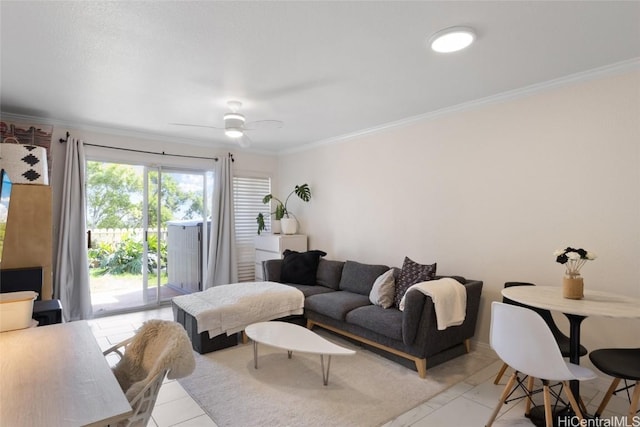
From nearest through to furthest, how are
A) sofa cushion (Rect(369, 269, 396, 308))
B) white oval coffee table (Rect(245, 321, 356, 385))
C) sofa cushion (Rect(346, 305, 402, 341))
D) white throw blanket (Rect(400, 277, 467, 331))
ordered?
white oval coffee table (Rect(245, 321, 356, 385)), white throw blanket (Rect(400, 277, 467, 331)), sofa cushion (Rect(346, 305, 402, 341)), sofa cushion (Rect(369, 269, 396, 308))

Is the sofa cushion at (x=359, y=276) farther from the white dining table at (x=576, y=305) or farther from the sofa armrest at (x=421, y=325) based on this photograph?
the white dining table at (x=576, y=305)

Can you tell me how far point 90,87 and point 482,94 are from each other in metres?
3.69

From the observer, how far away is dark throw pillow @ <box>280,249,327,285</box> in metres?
4.64

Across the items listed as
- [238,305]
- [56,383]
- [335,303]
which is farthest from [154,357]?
[335,303]

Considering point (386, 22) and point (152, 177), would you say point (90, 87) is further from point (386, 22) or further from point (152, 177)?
point (386, 22)

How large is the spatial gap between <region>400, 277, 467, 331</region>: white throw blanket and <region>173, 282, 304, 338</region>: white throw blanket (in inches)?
60.2

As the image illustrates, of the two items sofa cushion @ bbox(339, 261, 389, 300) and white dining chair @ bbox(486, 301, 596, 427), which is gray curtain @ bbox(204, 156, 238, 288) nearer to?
sofa cushion @ bbox(339, 261, 389, 300)

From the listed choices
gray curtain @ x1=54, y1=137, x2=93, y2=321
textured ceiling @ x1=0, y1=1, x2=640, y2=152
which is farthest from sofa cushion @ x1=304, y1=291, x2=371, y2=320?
gray curtain @ x1=54, y1=137, x2=93, y2=321

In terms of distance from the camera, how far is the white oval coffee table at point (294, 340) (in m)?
2.62

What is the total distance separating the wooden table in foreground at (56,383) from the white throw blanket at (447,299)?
7.75ft

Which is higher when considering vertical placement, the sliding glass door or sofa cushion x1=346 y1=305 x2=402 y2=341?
the sliding glass door

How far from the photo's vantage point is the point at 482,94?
330cm

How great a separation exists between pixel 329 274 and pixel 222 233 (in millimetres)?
1976

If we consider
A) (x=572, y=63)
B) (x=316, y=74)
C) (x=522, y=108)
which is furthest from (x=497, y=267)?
(x=316, y=74)
